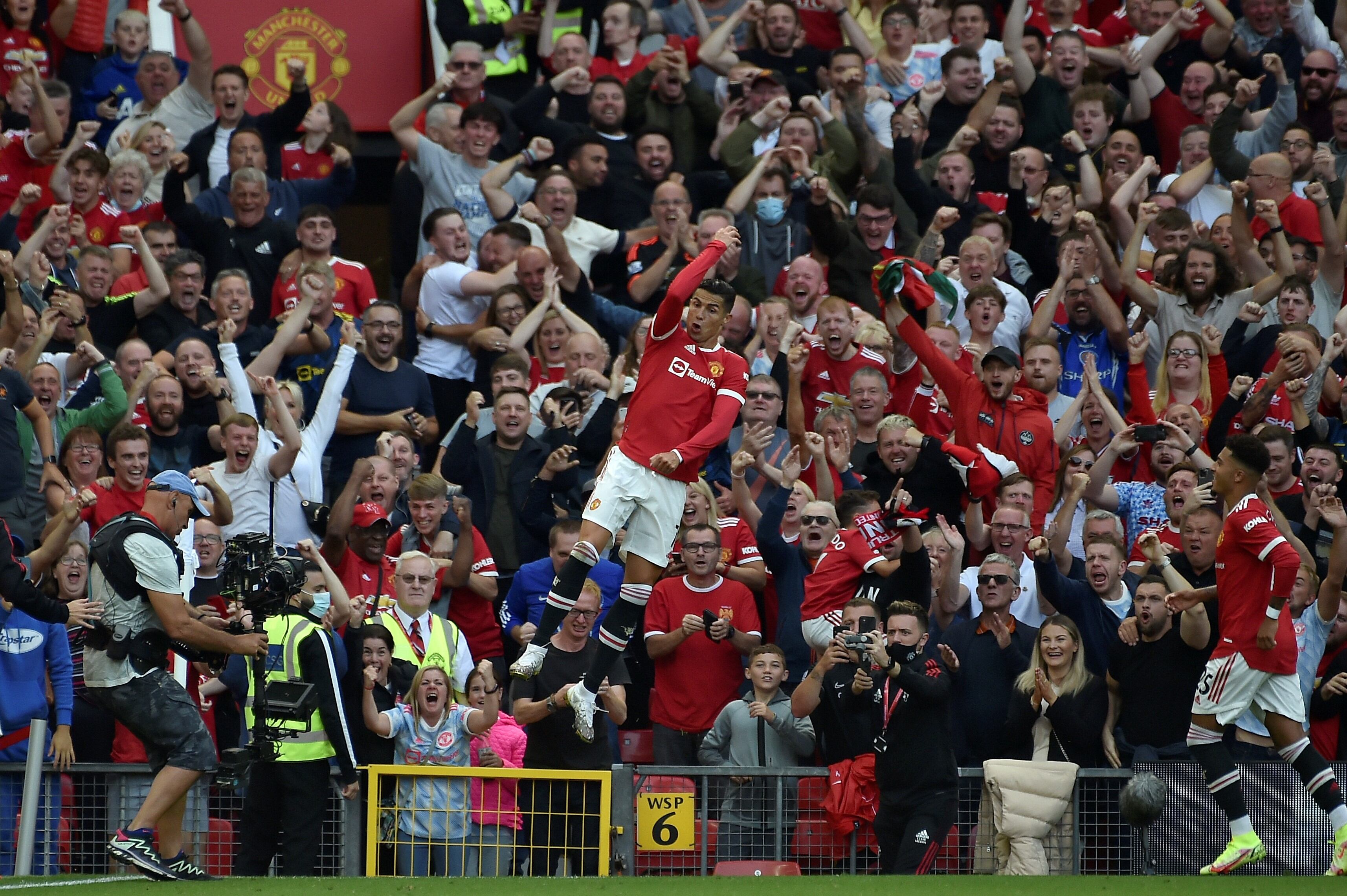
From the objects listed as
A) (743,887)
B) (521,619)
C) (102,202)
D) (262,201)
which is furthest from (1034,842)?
(102,202)

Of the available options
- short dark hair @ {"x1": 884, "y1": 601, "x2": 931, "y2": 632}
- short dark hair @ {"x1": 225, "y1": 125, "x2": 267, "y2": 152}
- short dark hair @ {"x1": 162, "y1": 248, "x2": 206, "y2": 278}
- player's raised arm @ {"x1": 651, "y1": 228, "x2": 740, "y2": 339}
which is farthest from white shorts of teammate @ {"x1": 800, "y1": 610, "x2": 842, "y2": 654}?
short dark hair @ {"x1": 225, "y1": 125, "x2": 267, "y2": 152}

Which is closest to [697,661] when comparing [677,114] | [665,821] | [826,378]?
[665,821]

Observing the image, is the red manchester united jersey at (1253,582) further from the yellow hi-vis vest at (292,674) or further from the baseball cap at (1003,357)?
the yellow hi-vis vest at (292,674)

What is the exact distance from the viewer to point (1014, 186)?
1558 cm

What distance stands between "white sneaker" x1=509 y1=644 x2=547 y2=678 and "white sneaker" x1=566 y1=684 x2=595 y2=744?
23cm

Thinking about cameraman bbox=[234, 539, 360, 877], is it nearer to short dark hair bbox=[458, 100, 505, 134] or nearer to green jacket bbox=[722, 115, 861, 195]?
short dark hair bbox=[458, 100, 505, 134]

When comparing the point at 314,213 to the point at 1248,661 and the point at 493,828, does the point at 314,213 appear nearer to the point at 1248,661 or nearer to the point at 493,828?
the point at 493,828

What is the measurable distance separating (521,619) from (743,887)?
373 cm

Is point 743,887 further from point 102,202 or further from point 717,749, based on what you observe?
point 102,202

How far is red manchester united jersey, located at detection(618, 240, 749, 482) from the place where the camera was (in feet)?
32.2

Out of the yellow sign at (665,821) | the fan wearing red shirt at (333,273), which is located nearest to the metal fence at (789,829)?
the yellow sign at (665,821)

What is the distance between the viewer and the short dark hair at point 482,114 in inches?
594

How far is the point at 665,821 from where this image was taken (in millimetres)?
9461

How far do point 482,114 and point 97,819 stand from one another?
7.41m
